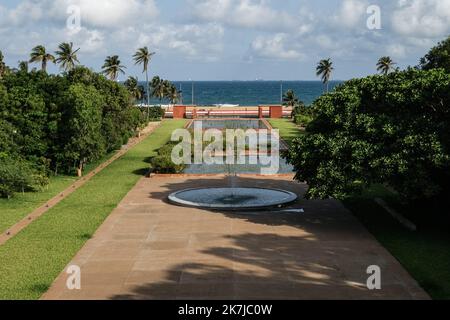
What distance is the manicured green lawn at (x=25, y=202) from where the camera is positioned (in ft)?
80.0

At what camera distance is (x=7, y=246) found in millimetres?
20297

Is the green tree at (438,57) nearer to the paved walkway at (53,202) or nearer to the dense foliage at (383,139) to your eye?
the dense foliage at (383,139)

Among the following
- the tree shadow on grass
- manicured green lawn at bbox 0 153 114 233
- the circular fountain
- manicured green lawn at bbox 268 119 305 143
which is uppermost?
manicured green lawn at bbox 268 119 305 143

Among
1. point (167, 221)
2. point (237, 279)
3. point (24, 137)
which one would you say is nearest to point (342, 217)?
point (167, 221)

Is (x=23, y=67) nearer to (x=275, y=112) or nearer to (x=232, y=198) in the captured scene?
(x=232, y=198)

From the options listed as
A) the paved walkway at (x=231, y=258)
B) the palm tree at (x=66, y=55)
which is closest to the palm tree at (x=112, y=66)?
the palm tree at (x=66, y=55)

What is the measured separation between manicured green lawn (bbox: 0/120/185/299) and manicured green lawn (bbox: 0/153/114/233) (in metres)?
1.04

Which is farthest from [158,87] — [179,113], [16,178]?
[16,178]

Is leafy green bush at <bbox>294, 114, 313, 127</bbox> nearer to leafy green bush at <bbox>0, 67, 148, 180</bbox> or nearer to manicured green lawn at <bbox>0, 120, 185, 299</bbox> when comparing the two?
leafy green bush at <bbox>0, 67, 148, 180</bbox>

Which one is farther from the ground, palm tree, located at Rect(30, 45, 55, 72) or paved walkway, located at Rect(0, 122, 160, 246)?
palm tree, located at Rect(30, 45, 55, 72)

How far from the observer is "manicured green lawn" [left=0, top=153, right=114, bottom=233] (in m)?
24.4

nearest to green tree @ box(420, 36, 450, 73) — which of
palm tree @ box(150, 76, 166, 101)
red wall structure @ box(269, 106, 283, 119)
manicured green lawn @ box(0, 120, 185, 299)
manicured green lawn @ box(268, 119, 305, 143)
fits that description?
manicured green lawn @ box(268, 119, 305, 143)

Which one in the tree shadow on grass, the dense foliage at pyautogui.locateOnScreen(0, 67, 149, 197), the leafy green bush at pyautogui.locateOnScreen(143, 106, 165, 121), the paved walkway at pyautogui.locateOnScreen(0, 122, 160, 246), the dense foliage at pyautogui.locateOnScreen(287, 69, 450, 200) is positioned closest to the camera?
the tree shadow on grass
